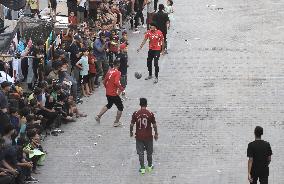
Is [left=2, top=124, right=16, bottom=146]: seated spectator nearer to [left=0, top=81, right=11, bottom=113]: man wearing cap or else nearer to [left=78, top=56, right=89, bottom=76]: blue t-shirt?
[left=0, top=81, right=11, bottom=113]: man wearing cap

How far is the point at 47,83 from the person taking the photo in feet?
61.0

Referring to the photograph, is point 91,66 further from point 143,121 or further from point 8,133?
point 8,133

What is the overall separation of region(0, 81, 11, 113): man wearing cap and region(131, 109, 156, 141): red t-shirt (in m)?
2.76

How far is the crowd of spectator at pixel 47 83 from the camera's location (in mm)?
15094

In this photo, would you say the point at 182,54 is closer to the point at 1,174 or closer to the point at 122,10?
the point at 122,10

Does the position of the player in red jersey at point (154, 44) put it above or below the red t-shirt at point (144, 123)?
above

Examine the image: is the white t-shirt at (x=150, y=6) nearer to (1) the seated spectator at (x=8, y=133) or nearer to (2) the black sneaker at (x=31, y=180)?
(2) the black sneaker at (x=31, y=180)

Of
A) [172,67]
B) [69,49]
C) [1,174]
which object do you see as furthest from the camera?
[172,67]

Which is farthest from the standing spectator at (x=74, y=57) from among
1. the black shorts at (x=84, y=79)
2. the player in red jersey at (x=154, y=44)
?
the player in red jersey at (x=154, y=44)

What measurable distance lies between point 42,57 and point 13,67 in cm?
87

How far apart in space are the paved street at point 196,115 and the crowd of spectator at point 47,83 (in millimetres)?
503

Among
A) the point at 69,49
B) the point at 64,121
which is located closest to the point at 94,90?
the point at 69,49

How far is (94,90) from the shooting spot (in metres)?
21.7

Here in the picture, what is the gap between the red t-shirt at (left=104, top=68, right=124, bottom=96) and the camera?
59.7 feet
